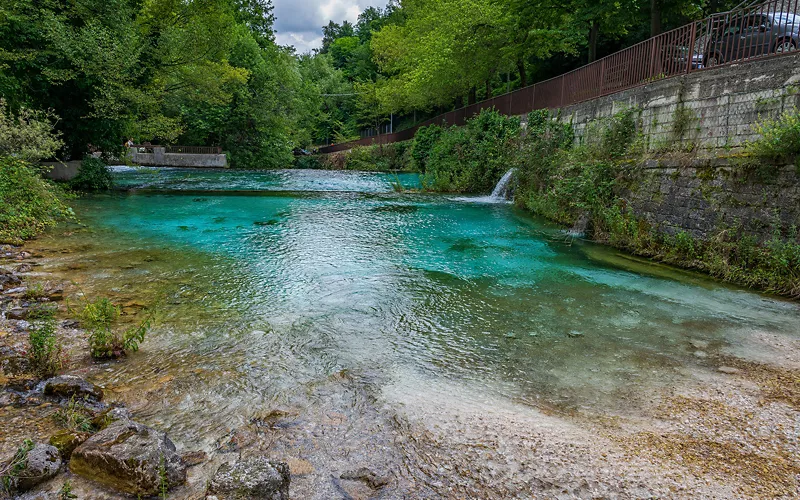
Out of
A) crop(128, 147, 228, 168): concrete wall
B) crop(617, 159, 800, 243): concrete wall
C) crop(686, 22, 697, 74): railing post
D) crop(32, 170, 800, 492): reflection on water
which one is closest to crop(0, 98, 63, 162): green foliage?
crop(32, 170, 800, 492): reflection on water

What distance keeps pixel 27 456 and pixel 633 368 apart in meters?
4.93

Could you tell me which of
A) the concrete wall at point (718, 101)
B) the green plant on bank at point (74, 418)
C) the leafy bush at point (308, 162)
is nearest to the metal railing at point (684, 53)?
the concrete wall at point (718, 101)

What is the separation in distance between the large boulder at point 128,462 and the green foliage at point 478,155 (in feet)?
56.7

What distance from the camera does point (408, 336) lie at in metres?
5.50

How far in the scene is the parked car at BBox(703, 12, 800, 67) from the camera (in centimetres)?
911

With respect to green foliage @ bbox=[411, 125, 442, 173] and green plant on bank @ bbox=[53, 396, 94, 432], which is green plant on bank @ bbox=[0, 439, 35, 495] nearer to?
green plant on bank @ bbox=[53, 396, 94, 432]

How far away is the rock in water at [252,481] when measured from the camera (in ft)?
8.33

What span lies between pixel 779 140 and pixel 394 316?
671 centimetres

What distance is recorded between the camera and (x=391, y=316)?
6125mm

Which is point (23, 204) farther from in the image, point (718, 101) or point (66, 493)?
point (718, 101)

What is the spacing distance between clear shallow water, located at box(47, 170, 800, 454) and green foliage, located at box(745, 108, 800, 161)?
89.0 inches

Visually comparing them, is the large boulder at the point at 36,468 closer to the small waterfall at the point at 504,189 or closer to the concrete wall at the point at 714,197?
the concrete wall at the point at 714,197

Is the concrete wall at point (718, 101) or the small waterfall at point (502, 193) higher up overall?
the concrete wall at point (718, 101)

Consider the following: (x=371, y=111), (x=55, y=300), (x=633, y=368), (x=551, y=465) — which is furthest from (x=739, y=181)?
(x=371, y=111)
